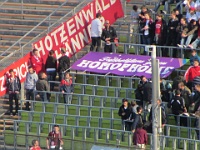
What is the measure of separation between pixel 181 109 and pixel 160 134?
1.53m

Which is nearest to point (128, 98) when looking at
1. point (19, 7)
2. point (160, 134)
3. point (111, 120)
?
point (111, 120)

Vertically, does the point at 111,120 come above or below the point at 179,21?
below

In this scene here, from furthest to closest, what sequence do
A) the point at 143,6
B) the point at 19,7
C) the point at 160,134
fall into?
1. the point at 19,7
2. the point at 143,6
3. the point at 160,134

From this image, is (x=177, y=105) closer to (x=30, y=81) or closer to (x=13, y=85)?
(x=30, y=81)

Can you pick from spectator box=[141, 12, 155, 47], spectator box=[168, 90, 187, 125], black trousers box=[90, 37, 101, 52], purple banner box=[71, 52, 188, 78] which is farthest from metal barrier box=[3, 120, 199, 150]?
spectator box=[141, 12, 155, 47]

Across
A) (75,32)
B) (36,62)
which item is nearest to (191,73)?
(36,62)

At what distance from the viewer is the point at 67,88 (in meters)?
41.3

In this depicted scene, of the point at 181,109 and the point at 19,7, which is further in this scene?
the point at 19,7

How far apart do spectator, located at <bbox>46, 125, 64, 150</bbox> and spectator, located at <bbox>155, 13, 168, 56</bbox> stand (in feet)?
15.7

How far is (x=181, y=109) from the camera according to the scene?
3881 cm

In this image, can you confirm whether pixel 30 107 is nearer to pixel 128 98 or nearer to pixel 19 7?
pixel 128 98

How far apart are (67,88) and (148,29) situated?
308cm

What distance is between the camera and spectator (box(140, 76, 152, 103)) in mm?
39331

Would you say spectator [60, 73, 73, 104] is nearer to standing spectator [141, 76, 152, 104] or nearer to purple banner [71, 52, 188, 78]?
purple banner [71, 52, 188, 78]
